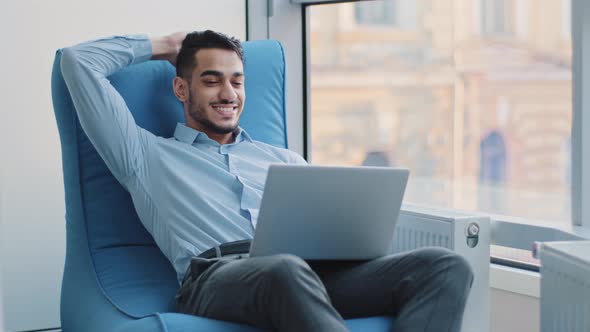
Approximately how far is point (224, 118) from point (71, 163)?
42 centimetres

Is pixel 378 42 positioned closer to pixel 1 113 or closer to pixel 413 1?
pixel 413 1

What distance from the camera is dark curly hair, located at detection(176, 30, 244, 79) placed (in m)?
2.31

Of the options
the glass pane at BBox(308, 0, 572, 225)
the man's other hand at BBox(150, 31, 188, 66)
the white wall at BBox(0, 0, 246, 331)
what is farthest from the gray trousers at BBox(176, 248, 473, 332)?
the white wall at BBox(0, 0, 246, 331)

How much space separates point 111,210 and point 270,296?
2.43 feet

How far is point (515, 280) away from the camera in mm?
2521

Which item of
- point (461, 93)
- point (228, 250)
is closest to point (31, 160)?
point (228, 250)

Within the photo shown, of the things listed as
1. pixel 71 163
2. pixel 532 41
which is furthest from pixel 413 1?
pixel 71 163

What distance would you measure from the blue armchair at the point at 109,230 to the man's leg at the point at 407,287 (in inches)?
16.7

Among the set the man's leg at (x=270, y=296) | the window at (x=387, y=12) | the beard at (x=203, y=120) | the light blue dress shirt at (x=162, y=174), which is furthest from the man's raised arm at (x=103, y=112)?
the window at (x=387, y=12)

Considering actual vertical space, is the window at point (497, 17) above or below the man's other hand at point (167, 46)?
above

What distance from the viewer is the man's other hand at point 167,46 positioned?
2.34 meters

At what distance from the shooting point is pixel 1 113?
2.68 meters

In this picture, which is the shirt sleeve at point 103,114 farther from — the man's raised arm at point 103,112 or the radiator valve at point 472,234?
the radiator valve at point 472,234

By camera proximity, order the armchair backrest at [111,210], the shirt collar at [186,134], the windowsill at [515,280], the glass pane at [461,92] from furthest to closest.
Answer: the glass pane at [461,92] → the windowsill at [515,280] → the shirt collar at [186,134] → the armchair backrest at [111,210]
